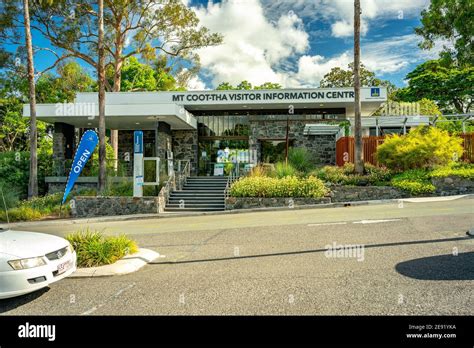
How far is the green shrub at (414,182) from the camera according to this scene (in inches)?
617

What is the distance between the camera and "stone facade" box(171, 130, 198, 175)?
83.3ft

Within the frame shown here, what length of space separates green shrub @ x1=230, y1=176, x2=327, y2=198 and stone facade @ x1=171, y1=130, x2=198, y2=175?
8.56m

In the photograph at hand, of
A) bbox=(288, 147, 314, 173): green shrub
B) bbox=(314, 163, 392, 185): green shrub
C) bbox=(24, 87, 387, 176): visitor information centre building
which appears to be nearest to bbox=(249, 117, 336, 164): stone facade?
bbox=(24, 87, 387, 176): visitor information centre building

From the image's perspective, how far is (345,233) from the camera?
9891 mm

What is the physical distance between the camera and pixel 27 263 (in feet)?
18.6

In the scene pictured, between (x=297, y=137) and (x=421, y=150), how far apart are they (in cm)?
872

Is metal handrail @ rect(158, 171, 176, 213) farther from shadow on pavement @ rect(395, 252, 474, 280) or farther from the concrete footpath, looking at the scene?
shadow on pavement @ rect(395, 252, 474, 280)

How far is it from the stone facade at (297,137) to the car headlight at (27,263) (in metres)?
19.5

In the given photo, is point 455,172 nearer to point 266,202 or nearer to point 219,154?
point 266,202

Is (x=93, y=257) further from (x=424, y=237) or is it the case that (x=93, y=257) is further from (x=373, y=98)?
(x=373, y=98)

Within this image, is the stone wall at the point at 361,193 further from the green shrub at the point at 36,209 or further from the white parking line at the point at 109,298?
the green shrub at the point at 36,209

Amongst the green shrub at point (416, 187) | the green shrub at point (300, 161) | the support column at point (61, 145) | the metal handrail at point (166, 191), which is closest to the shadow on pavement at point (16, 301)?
the metal handrail at point (166, 191)

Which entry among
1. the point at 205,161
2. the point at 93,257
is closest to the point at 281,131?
the point at 205,161

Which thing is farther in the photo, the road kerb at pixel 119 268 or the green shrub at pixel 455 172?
the green shrub at pixel 455 172
